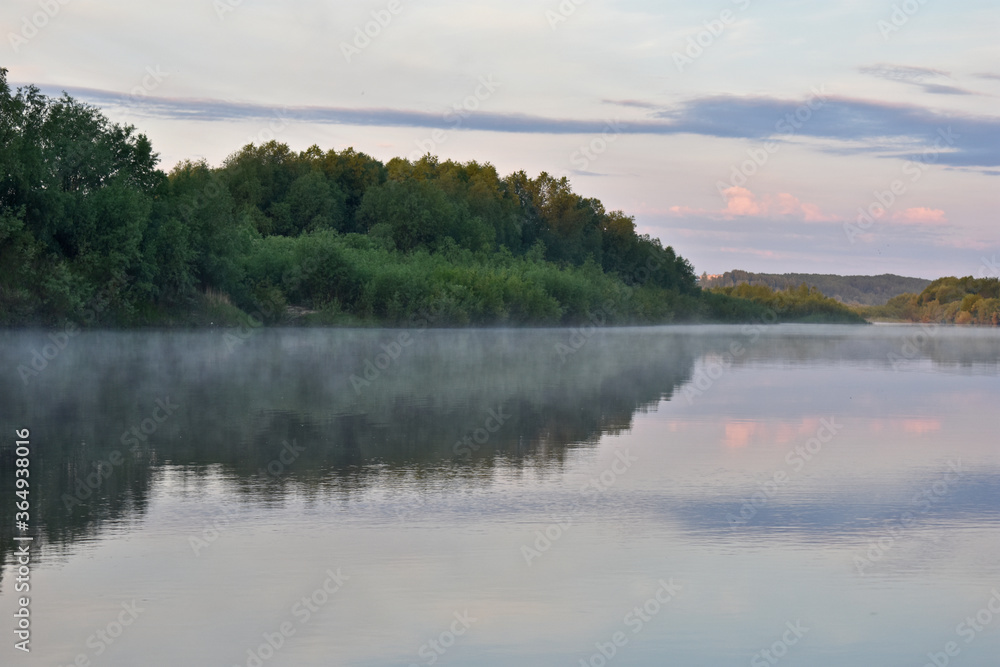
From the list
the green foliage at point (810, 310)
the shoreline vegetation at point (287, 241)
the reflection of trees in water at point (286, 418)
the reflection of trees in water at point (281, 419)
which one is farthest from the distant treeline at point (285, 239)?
the green foliage at point (810, 310)

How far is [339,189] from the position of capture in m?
96.9

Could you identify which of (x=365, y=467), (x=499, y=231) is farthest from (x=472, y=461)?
(x=499, y=231)

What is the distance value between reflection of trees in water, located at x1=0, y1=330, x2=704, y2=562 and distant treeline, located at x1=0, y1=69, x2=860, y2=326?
10.1 meters

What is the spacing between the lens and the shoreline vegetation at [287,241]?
42.7m

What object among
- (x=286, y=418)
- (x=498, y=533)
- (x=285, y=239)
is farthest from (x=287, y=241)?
(x=498, y=533)

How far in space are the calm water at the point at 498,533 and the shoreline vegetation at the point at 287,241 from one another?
24.7 m

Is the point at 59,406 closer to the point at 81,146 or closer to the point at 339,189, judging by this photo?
the point at 81,146

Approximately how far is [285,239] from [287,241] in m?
1.51

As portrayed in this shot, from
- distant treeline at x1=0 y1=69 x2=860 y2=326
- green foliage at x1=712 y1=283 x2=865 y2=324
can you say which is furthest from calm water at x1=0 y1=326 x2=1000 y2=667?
green foliage at x1=712 y1=283 x2=865 y2=324

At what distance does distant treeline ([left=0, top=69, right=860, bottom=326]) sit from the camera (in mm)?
42656

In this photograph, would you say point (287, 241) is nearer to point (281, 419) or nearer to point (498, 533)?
point (281, 419)

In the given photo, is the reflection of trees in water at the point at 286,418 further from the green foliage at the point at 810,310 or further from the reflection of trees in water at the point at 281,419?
the green foliage at the point at 810,310

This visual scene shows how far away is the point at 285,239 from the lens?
73000mm

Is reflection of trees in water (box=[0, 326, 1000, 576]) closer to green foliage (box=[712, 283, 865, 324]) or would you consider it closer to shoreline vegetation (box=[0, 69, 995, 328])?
shoreline vegetation (box=[0, 69, 995, 328])
